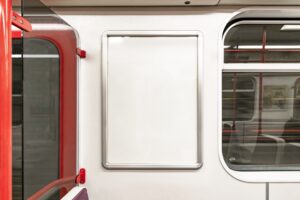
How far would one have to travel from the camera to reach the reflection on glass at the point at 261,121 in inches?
88.0

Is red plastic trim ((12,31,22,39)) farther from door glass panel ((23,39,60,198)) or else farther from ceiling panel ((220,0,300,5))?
ceiling panel ((220,0,300,5))

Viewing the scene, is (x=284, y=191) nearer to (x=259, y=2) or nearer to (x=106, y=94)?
(x=259, y=2)

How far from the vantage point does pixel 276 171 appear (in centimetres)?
221

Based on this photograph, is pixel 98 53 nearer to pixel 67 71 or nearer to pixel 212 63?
pixel 67 71

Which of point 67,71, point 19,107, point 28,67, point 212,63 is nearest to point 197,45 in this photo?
point 212,63

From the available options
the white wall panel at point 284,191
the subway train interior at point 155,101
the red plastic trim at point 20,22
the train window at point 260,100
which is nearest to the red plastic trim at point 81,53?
the subway train interior at point 155,101

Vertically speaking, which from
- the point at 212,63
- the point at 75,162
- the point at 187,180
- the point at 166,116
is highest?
the point at 212,63

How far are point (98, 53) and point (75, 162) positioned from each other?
86 cm

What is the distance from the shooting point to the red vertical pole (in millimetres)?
909

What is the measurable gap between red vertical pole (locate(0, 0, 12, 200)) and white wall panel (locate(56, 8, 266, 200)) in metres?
1.13

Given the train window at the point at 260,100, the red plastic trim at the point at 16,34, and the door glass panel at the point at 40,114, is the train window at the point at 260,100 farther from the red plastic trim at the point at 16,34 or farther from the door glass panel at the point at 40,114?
the red plastic trim at the point at 16,34

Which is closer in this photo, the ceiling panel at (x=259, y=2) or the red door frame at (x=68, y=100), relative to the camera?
the red door frame at (x=68, y=100)

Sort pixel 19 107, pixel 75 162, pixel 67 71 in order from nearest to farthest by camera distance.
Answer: pixel 19 107, pixel 67 71, pixel 75 162

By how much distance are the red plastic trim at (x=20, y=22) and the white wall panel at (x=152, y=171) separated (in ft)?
3.02
